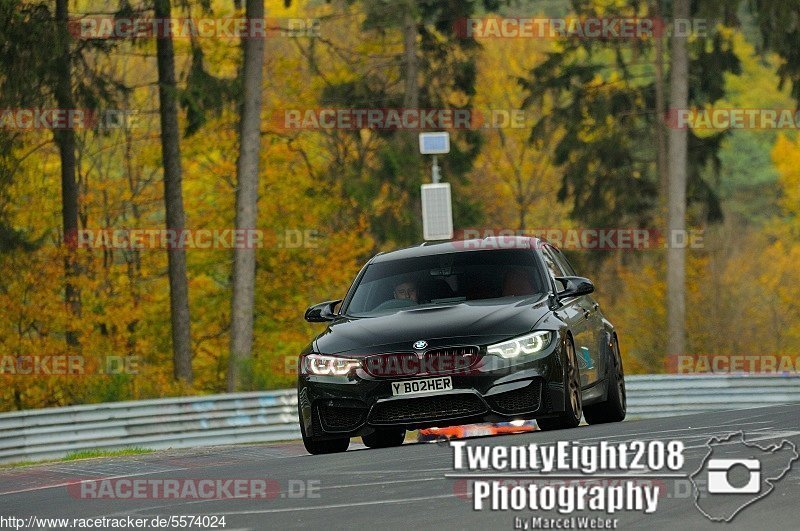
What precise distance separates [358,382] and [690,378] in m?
12.3

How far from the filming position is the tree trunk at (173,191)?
3653 centimetres

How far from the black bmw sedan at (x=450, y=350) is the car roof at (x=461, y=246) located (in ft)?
0.06

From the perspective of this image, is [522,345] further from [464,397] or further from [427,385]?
[427,385]

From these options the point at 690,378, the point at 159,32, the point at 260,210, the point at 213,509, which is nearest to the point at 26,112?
the point at 159,32

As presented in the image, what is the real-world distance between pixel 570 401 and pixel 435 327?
4.08 ft

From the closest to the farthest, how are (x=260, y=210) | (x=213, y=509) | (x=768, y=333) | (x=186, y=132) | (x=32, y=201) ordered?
(x=213, y=509) → (x=186, y=132) → (x=32, y=201) → (x=260, y=210) → (x=768, y=333)

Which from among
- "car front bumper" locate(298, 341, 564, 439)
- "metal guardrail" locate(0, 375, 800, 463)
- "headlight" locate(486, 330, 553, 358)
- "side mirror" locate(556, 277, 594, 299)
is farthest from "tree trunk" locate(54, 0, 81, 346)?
"headlight" locate(486, 330, 553, 358)

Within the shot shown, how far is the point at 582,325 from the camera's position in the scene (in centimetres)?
1412

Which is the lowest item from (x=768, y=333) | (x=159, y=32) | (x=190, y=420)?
(x=768, y=333)

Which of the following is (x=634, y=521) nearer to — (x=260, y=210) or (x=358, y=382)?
(x=358, y=382)

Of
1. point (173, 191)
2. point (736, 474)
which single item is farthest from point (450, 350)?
point (173, 191)

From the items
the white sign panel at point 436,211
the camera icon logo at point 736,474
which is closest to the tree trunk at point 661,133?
the white sign panel at point 436,211

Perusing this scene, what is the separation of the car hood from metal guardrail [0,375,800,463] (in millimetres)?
9629

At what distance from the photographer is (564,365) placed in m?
12.9
